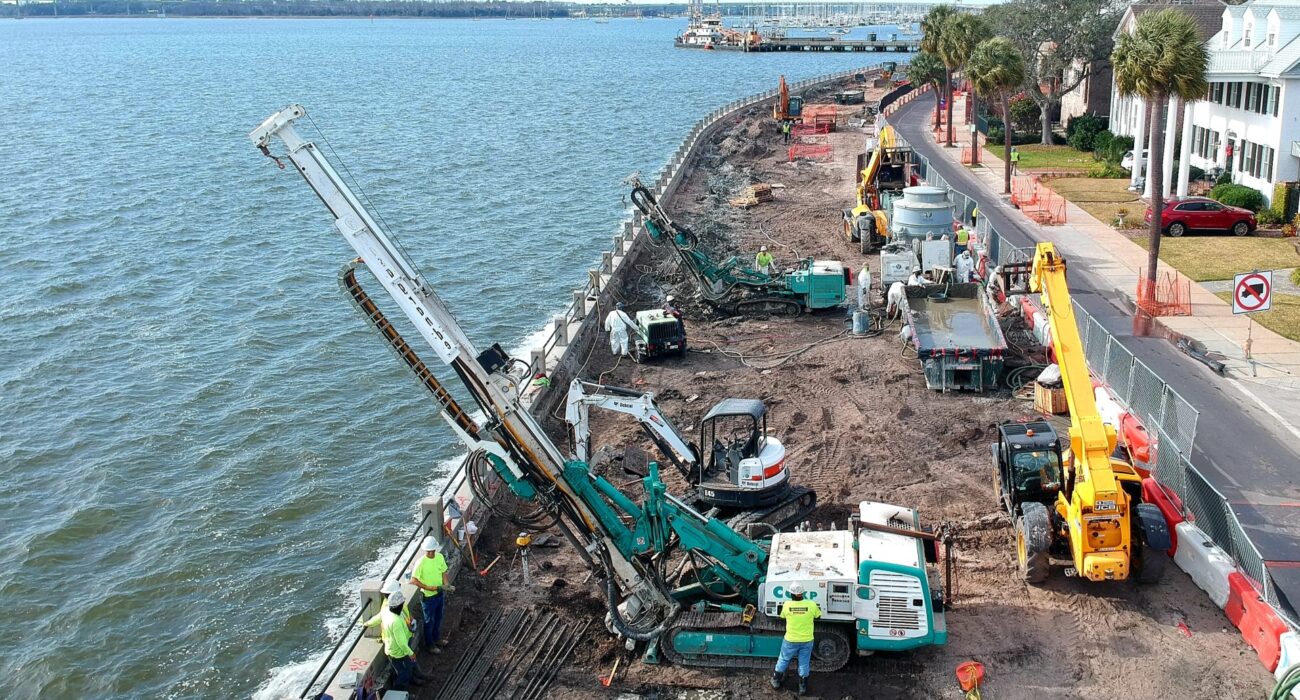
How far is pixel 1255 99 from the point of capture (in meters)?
40.3

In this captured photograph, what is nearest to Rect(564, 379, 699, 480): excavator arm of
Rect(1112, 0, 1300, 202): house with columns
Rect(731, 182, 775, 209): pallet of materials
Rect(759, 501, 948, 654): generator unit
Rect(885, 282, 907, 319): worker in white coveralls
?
Rect(759, 501, 948, 654): generator unit

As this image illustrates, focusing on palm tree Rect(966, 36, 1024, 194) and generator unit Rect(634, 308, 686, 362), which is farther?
palm tree Rect(966, 36, 1024, 194)

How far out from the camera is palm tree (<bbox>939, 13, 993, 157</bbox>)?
5688cm

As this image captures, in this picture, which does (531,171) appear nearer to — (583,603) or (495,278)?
(495,278)

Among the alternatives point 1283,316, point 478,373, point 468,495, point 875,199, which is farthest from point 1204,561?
point 875,199

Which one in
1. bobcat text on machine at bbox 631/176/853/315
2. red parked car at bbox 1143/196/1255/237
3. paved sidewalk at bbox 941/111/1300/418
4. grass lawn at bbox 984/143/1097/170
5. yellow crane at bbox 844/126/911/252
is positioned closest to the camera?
paved sidewalk at bbox 941/111/1300/418

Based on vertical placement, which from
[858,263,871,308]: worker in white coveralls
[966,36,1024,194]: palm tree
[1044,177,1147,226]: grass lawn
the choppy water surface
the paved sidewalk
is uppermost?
[966,36,1024,194]: palm tree

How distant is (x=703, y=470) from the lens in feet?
61.3

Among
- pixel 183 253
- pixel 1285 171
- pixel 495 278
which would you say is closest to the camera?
pixel 1285 171

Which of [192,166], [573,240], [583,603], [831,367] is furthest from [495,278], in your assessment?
[192,166]

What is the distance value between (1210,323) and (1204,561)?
1353 centimetres

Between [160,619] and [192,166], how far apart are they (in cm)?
5145

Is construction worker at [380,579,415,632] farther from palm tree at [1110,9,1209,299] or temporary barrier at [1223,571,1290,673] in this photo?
palm tree at [1110,9,1209,299]

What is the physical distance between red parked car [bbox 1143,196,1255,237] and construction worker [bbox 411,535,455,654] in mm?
29490
